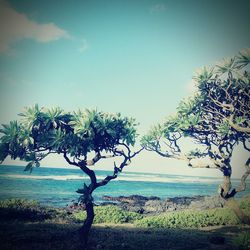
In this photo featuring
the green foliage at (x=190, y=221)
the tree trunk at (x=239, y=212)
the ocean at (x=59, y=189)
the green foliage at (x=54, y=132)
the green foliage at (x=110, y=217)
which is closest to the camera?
the green foliage at (x=54, y=132)

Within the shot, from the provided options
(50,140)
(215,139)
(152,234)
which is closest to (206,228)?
(152,234)

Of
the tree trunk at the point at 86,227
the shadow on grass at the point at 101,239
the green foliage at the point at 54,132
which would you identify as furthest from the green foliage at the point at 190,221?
the green foliage at the point at 54,132

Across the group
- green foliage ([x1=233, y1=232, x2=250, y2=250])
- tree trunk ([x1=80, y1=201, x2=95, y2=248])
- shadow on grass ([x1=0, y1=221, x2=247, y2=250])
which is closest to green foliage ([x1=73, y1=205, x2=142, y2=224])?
shadow on grass ([x1=0, y1=221, x2=247, y2=250])

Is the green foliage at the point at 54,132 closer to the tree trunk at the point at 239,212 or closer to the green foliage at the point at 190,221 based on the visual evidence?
the tree trunk at the point at 239,212

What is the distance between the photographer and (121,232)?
1532cm

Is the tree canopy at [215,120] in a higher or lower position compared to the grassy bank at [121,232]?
higher

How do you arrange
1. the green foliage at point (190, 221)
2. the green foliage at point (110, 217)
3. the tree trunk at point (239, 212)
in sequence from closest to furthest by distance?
the tree trunk at point (239, 212)
the green foliage at point (190, 221)
the green foliage at point (110, 217)

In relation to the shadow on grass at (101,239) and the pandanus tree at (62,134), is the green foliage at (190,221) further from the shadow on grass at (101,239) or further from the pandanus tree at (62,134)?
the pandanus tree at (62,134)

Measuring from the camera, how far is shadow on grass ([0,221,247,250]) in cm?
1152

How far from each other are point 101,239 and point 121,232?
2434 mm

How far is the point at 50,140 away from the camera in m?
11.6

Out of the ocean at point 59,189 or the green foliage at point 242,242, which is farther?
the ocean at point 59,189

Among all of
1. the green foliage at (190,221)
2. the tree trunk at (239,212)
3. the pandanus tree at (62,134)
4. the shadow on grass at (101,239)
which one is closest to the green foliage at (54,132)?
the pandanus tree at (62,134)

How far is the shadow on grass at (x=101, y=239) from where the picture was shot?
1152 centimetres
